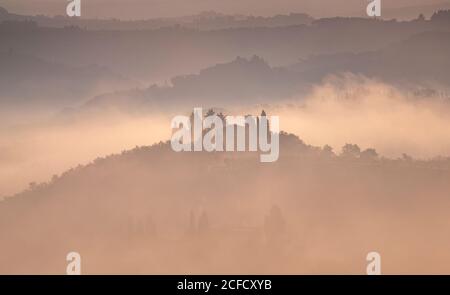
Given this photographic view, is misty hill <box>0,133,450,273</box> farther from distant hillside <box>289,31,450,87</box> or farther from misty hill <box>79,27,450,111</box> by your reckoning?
distant hillside <box>289,31,450,87</box>

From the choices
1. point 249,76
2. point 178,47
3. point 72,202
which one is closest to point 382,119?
point 249,76

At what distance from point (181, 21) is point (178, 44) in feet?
0.45

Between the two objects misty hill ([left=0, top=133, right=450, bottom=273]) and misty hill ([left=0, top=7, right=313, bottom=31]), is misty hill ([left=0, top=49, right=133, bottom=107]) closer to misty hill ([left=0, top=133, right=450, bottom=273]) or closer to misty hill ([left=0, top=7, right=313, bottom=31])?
misty hill ([left=0, top=7, right=313, bottom=31])

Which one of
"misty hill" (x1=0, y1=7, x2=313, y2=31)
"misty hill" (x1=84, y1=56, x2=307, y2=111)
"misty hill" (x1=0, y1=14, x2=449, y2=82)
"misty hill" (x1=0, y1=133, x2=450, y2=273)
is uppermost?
"misty hill" (x1=0, y1=7, x2=313, y2=31)

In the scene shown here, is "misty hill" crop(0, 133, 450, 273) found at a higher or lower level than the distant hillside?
lower

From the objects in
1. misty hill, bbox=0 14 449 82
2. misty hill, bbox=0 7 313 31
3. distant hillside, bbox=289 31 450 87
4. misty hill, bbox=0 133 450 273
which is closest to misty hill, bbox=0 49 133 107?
misty hill, bbox=0 14 449 82

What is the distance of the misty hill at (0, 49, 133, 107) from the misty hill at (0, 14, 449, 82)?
5 centimetres

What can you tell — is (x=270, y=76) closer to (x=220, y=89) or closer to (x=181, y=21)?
(x=220, y=89)

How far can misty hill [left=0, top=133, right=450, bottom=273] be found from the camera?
8.80 ft

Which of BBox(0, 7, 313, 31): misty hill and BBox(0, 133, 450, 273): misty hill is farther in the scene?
BBox(0, 7, 313, 31): misty hill

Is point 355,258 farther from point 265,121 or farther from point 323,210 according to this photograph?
point 265,121

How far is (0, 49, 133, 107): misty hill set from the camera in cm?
277

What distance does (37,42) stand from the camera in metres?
2.80

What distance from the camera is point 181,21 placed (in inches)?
110
